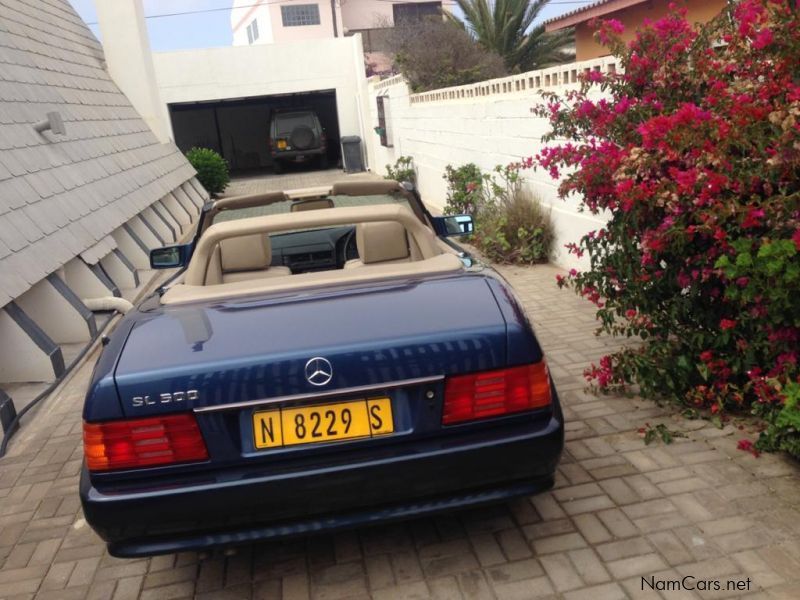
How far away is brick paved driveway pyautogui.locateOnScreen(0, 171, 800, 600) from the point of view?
2.62m

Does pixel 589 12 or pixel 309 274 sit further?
pixel 589 12

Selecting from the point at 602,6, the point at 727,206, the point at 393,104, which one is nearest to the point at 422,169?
the point at 393,104

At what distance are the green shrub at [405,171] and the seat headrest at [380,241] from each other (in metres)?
11.2

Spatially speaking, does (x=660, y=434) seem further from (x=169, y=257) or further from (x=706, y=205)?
(x=169, y=257)

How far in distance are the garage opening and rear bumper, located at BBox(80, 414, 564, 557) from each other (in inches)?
945

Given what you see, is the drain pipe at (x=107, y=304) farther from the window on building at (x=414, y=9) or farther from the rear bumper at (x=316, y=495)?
the window on building at (x=414, y=9)

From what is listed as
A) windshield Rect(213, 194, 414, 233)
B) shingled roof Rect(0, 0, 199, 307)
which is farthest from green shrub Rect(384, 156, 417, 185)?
windshield Rect(213, 194, 414, 233)

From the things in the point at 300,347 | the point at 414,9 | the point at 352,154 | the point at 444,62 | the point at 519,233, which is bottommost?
the point at 352,154

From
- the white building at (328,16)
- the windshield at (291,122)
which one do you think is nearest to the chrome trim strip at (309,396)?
the windshield at (291,122)

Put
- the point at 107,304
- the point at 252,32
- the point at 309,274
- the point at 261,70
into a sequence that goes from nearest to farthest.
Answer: the point at 309,274 < the point at 107,304 < the point at 261,70 < the point at 252,32

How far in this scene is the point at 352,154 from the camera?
22344 millimetres

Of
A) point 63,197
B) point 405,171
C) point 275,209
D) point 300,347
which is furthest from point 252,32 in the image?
point 300,347

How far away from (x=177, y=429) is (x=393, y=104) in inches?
611

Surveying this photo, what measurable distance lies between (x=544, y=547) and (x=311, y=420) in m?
1.17
